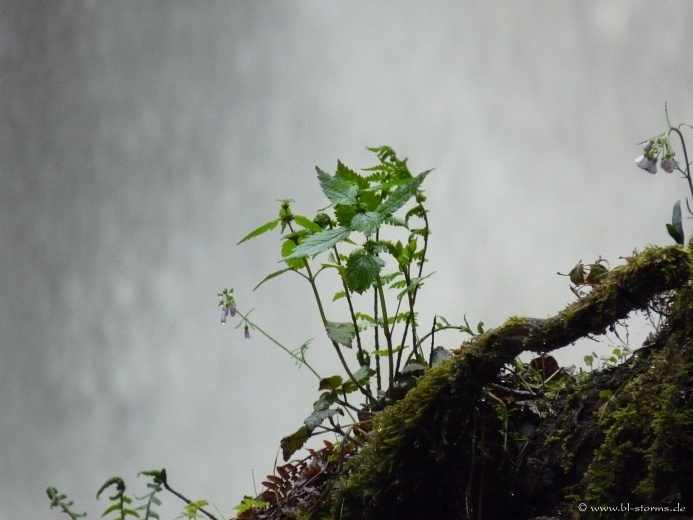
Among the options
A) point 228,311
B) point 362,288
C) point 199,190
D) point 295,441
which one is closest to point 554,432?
point 362,288

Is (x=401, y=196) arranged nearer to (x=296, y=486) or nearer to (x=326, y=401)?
(x=326, y=401)

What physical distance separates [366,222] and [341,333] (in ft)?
0.71

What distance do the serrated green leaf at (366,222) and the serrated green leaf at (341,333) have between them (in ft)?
0.64

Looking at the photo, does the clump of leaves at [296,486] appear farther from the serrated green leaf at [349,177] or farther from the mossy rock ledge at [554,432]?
the serrated green leaf at [349,177]

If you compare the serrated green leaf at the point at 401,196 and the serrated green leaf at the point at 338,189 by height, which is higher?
the serrated green leaf at the point at 338,189

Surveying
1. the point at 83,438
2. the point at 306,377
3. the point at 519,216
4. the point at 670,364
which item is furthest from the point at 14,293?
the point at 670,364

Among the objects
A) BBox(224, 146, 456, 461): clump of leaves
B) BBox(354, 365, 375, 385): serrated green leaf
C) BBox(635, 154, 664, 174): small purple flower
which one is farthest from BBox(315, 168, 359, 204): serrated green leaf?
→ BBox(635, 154, 664, 174): small purple flower

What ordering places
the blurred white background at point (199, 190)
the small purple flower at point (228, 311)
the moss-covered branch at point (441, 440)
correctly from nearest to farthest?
the moss-covered branch at point (441, 440)
the small purple flower at point (228, 311)
the blurred white background at point (199, 190)

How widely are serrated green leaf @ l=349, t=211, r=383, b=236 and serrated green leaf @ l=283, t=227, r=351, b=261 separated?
0.02 metres

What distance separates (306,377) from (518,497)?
1438 millimetres

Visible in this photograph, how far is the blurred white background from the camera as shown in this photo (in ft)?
6.32

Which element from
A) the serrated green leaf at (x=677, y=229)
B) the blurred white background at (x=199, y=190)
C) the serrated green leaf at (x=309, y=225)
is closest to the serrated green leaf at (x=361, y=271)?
the serrated green leaf at (x=309, y=225)

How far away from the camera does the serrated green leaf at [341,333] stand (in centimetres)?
105

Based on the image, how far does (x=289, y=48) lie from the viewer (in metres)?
2.17
